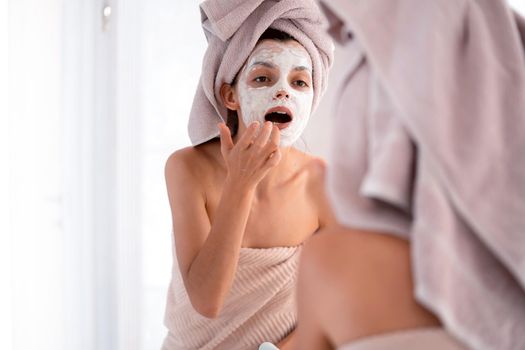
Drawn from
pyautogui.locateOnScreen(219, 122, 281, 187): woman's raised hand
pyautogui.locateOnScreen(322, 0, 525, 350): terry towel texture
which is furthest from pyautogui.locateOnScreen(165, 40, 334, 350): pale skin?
Answer: pyautogui.locateOnScreen(322, 0, 525, 350): terry towel texture

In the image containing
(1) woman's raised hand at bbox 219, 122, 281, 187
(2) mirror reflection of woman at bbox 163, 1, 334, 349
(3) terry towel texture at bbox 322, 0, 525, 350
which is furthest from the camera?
(2) mirror reflection of woman at bbox 163, 1, 334, 349

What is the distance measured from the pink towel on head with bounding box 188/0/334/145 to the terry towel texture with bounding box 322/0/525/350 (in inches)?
24.9

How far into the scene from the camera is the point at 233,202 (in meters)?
0.98

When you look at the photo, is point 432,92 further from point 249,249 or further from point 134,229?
point 134,229

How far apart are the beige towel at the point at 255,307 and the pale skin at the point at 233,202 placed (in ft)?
0.12

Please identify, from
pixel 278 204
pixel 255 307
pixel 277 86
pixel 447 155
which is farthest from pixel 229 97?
pixel 447 155

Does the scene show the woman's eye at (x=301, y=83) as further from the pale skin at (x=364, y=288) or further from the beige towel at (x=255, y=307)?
the pale skin at (x=364, y=288)

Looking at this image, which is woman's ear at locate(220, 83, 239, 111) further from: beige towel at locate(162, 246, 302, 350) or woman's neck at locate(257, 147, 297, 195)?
beige towel at locate(162, 246, 302, 350)

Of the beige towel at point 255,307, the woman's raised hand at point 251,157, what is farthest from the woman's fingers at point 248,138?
the beige towel at point 255,307

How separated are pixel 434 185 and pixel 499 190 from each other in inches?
2.3

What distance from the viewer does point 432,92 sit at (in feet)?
1.53

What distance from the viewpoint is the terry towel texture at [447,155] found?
457 mm

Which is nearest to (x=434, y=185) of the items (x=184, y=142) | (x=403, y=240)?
(x=403, y=240)

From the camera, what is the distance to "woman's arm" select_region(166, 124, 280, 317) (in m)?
0.97
